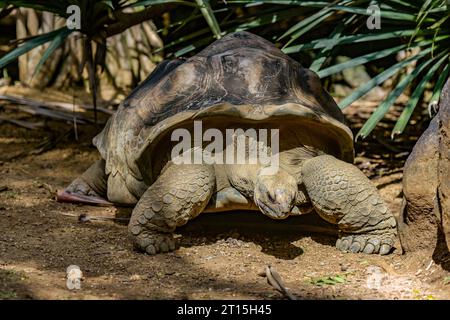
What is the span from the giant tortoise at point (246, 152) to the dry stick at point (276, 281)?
0.31m

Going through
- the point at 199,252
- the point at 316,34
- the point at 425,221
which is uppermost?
the point at 316,34

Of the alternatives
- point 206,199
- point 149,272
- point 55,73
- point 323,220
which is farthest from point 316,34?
point 149,272

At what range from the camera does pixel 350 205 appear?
3846 millimetres

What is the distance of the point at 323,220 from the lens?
14.0 ft

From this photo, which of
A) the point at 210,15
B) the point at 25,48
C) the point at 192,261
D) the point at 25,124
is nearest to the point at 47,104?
the point at 25,124

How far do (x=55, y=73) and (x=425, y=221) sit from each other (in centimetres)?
514

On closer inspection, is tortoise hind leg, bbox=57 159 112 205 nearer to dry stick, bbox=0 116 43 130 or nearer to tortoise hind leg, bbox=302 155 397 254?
tortoise hind leg, bbox=302 155 397 254

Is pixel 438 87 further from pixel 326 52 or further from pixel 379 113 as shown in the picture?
pixel 326 52

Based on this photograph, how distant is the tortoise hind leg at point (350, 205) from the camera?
3.80 meters

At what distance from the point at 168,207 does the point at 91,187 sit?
132 centimetres

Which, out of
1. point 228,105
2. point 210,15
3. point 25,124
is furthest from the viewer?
point 25,124

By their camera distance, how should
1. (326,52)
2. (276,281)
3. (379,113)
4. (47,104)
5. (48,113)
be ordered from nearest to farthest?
(276,281), (379,113), (326,52), (48,113), (47,104)

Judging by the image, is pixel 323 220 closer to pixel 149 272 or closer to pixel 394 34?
pixel 149 272

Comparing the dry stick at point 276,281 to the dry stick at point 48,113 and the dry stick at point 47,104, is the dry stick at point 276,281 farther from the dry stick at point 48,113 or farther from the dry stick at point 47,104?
the dry stick at point 47,104
